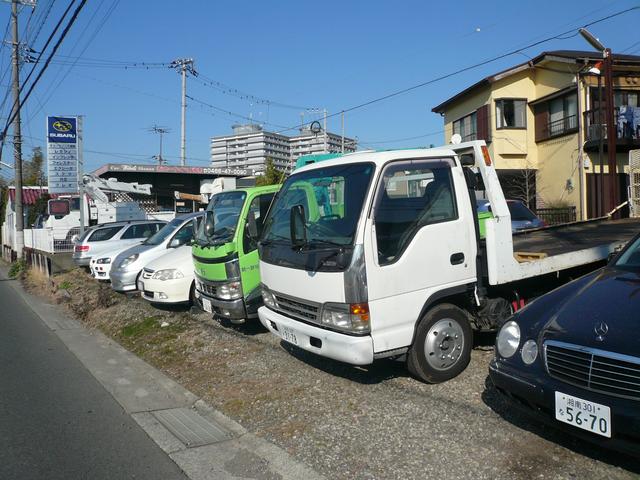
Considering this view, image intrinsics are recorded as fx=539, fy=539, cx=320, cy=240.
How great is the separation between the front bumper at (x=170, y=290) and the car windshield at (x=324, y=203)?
3.74 metres

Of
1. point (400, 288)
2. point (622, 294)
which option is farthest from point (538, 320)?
point (400, 288)

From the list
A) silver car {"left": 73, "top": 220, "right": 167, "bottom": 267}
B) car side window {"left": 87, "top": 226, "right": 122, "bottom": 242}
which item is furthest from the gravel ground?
car side window {"left": 87, "top": 226, "right": 122, "bottom": 242}

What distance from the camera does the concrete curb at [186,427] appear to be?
3926mm

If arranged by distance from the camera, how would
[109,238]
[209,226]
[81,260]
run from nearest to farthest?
[209,226]
[81,260]
[109,238]

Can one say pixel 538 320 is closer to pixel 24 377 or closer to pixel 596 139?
pixel 24 377

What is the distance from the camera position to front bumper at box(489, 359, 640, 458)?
3.05 meters

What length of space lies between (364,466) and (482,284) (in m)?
2.37

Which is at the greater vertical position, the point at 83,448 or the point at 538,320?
the point at 538,320

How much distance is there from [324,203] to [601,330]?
9.12ft

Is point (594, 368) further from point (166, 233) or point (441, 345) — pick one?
point (166, 233)

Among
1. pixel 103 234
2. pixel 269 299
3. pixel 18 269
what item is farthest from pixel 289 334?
pixel 18 269

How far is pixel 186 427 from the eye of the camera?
486cm

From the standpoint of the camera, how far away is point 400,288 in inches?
187

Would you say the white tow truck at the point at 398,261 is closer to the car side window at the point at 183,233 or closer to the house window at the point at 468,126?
the car side window at the point at 183,233
